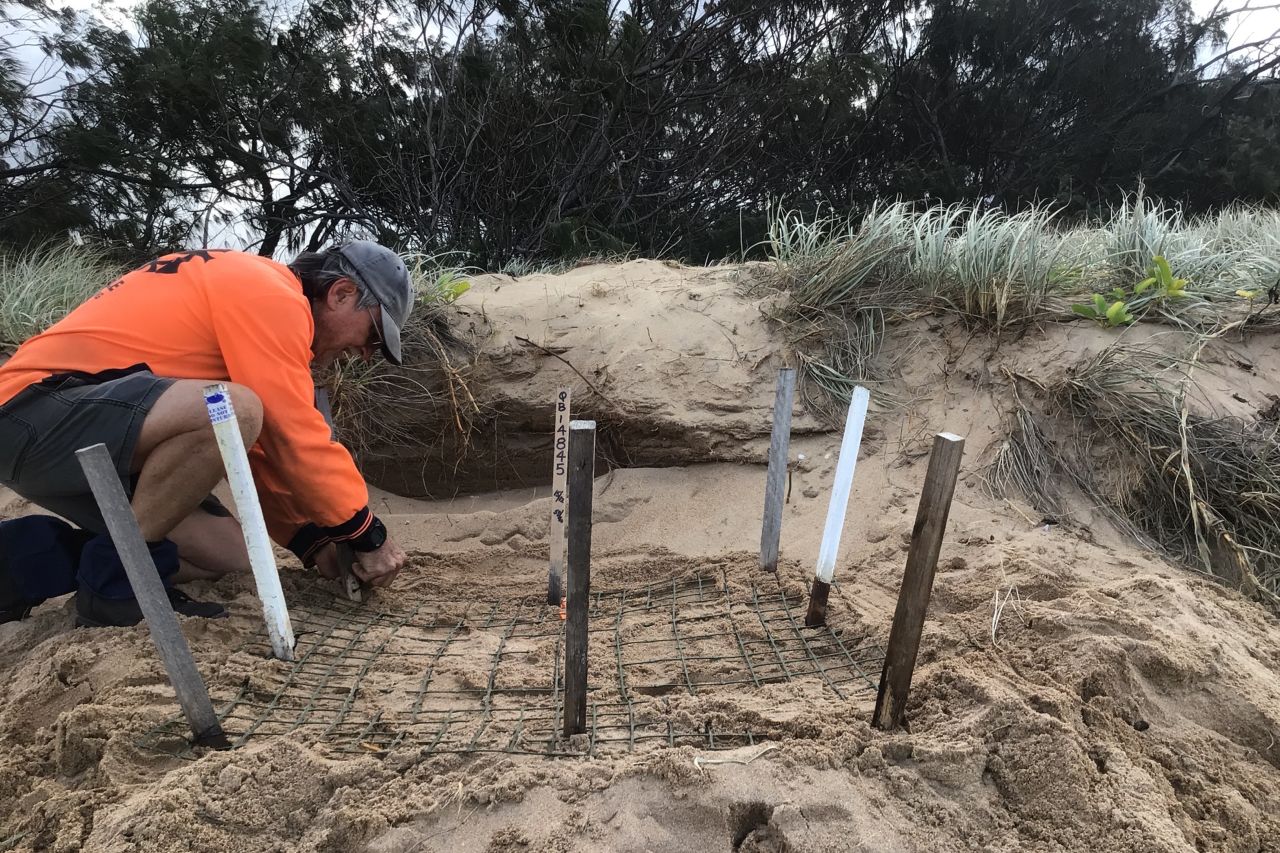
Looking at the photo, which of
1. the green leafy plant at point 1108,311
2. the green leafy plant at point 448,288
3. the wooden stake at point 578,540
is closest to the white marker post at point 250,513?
the wooden stake at point 578,540

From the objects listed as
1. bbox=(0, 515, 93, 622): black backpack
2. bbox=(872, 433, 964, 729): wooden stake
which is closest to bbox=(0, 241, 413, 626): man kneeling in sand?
bbox=(0, 515, 93, 622): black backpack

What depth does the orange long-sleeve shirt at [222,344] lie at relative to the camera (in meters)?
2.27

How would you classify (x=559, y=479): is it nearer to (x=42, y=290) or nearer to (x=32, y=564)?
(x=32, y=564)

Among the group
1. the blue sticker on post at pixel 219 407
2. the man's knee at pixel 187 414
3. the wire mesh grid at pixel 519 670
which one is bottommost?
the wire mesh grid at pixel 519 670

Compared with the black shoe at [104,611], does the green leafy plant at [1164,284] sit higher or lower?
higher

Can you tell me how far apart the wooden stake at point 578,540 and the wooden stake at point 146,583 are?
859 mm

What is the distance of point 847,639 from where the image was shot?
239cm

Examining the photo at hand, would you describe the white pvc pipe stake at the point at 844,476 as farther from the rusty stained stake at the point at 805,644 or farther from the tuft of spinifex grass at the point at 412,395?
the tuft of spinifex grass at the point at 412,395

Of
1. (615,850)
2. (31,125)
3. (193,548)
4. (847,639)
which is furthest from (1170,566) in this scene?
(31,125)

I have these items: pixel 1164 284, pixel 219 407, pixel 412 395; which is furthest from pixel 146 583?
pixel 1164 284

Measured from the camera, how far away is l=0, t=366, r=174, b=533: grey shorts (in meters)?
2.16

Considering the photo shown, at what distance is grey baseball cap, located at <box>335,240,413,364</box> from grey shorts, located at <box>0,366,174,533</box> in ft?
2.21

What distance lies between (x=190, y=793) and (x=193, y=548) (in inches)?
50.0

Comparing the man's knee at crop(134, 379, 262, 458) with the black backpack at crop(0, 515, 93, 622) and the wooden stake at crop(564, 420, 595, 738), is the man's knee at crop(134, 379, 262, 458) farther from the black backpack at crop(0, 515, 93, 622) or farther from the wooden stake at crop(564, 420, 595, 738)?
the wooden stake at crop(564, 420, 595, 738)
